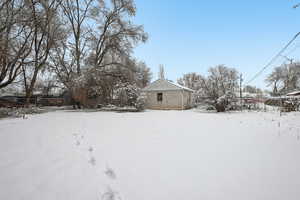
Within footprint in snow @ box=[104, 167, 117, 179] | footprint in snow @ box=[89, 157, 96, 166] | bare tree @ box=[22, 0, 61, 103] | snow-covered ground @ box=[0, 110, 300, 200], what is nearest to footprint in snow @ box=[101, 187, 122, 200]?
snow-covered ground @ box=[0, 110, 300, 200]

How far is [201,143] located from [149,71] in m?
28.4

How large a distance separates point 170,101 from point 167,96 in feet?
2.25

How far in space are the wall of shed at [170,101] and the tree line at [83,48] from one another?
358 centimetres

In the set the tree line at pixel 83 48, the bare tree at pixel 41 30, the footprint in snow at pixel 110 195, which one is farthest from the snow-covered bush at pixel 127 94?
the footprint in snow at pixel 110 195

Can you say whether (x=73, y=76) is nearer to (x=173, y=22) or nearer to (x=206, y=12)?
(x=173, y=22)

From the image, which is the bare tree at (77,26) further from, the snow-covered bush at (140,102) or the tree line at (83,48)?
the snow-covered bush at (140,102)

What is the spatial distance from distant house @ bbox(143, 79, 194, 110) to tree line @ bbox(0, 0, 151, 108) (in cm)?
340

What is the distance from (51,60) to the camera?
14.5 meters

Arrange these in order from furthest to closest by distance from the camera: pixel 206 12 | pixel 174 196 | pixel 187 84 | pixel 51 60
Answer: pixel 187 84
pixel 51 60
pixel 206 12
pixel 174 196

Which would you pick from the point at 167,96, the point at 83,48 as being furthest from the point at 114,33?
the point at 167,96

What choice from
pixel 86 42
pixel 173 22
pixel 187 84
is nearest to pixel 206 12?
pixel 173 22

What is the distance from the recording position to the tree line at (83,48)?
12.1 metres

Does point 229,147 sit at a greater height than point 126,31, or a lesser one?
lesser

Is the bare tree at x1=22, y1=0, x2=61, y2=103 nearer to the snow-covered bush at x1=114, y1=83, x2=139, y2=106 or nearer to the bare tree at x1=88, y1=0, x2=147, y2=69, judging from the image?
the bare tree at x1=88, y1=0, x2=147, y2=69
